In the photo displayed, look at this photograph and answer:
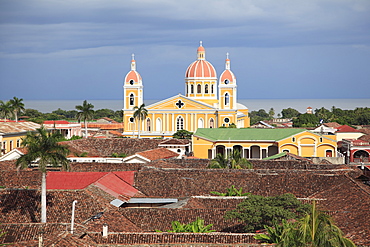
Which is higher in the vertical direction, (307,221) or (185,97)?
(185,97)

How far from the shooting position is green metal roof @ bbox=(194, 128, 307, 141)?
63812 millimetres

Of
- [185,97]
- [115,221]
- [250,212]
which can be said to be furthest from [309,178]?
[185,97]

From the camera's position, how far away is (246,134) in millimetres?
65625

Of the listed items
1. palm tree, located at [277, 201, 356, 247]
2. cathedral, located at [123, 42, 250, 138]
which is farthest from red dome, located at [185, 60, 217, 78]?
palm tree, located at [277, 201, 356, 247]

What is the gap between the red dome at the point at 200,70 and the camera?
8731 cm

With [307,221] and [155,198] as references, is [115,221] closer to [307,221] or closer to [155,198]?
[155,198]

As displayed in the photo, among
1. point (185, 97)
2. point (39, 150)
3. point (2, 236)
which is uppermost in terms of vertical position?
point (185, 97)

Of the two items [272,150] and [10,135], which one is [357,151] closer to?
[272,150]

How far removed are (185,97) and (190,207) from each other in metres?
54.4

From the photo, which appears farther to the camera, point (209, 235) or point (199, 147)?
point (199, 147)

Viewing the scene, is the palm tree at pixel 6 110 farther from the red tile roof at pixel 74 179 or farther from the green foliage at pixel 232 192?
the green foliage at pixel 232 192

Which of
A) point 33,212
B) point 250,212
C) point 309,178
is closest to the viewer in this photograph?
point 250,212

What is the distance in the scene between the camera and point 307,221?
726 inches

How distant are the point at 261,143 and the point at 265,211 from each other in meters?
37.6
